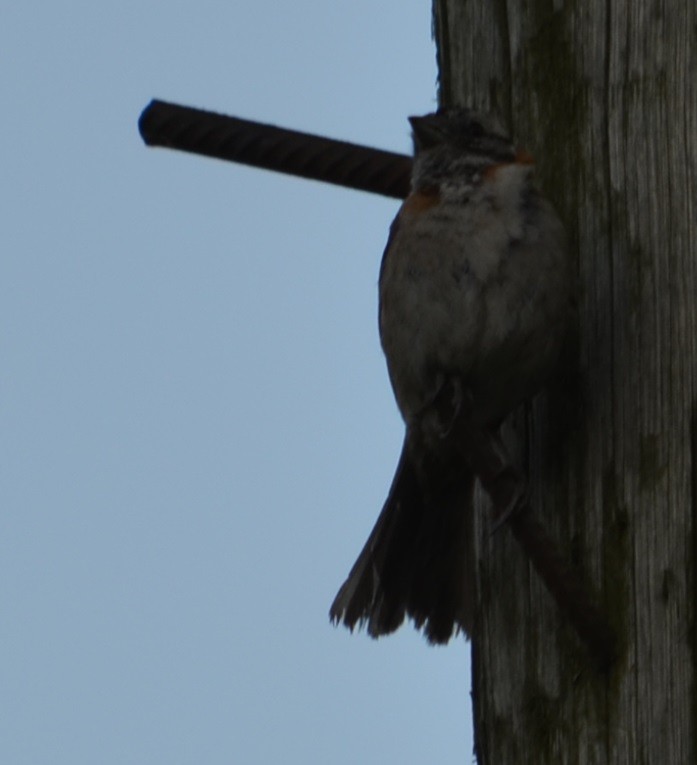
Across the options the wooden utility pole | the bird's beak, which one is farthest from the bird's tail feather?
the bird's beak

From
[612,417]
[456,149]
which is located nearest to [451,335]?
[612,417]

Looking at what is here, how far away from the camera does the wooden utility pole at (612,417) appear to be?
237cm

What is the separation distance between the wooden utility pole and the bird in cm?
7

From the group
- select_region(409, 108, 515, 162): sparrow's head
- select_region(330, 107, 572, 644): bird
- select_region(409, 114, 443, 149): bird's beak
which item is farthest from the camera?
select_region(409, 114, 443, 149): bird's beak

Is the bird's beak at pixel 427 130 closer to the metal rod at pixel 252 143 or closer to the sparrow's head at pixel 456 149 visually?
the sparrow's head at pixel 456 149

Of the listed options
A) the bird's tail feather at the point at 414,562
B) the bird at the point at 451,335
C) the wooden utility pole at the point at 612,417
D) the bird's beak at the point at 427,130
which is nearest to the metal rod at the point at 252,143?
the bird at the point at 451,335

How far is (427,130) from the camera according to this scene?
11.5 feet

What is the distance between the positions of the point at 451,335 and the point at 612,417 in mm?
384

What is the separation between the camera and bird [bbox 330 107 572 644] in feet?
9.03

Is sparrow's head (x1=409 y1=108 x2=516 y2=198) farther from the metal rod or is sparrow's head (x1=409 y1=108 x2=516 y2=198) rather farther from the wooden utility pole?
the metal rod

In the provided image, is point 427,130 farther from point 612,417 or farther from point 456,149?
point 612,417

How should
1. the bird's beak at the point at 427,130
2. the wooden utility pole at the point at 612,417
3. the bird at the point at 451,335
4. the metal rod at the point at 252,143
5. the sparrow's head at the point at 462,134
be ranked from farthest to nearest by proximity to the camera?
1. the bird's beak at the point at 427,130
2. the sparrow's head at the point at 462,134
3. the metal rod at the point at 252,143
4. the bird at the point at 451,335
5. the wooden utility pole at the point at 612,417

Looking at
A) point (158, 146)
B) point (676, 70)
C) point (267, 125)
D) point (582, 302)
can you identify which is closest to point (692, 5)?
point (676, 70)

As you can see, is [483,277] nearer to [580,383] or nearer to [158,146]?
[580,383]
